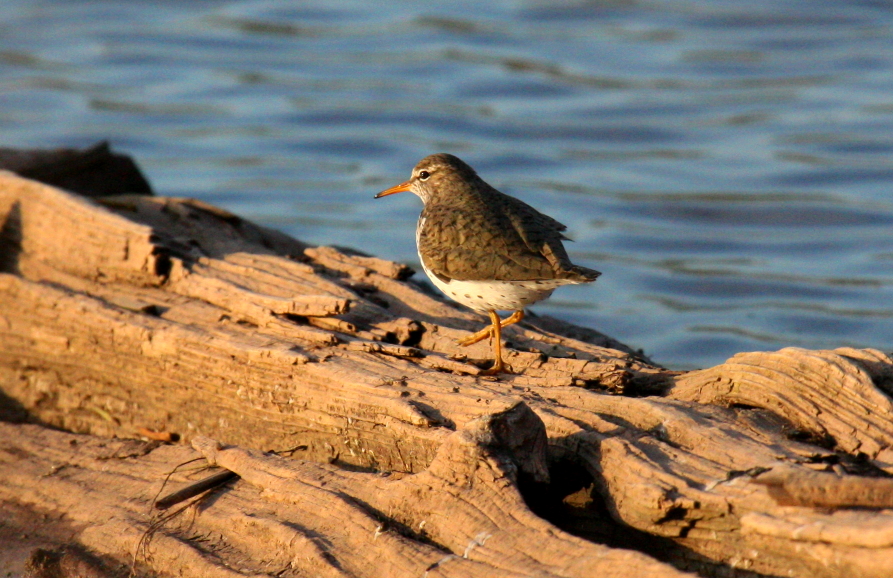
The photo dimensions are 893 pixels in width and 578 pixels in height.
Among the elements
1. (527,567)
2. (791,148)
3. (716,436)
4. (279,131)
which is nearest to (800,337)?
(791,148)

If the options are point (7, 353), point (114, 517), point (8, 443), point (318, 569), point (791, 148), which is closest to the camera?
point (318, 569)

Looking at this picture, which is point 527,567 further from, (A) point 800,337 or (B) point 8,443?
(A) point 800,337

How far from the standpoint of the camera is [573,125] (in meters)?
16.4

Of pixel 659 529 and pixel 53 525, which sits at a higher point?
pixel 659 529

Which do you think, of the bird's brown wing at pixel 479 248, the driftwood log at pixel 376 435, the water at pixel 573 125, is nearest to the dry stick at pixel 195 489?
the driftwood log at pixel 376 435

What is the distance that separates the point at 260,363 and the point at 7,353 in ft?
7.53

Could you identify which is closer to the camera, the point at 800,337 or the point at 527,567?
the point at 527,567

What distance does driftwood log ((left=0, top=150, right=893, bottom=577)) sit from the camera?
4051 mm

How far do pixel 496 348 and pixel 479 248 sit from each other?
74cm

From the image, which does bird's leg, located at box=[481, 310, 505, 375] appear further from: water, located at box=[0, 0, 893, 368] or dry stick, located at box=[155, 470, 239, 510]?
water, located at box=[0, 0, 893, 368]

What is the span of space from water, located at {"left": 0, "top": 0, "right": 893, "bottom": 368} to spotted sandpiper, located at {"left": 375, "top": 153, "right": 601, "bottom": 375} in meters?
4.22

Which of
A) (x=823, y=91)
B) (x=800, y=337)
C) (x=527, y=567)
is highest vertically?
(x=823, y=91)

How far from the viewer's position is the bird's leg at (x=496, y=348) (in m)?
5.47

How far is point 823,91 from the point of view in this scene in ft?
55.3
